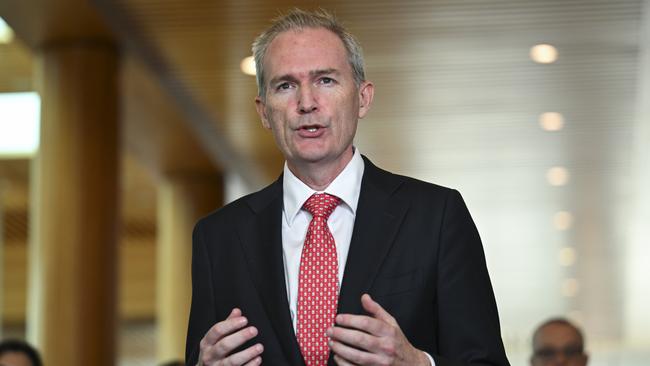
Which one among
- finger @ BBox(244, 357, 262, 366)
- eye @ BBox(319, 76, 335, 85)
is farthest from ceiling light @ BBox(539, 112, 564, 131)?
finger @ BBox(244, 357, 262, 366)

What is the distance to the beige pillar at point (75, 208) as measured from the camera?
448 inches

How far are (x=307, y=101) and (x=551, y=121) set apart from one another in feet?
A: 42.1

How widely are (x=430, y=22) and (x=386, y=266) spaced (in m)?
8.67

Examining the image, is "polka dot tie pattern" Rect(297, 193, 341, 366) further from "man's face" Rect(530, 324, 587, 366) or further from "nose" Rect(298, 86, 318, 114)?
"man's face" Rect(530, 324, 587, 366)

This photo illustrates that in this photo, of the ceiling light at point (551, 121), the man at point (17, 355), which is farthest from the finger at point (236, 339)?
the ceiling light at point (551, 121)

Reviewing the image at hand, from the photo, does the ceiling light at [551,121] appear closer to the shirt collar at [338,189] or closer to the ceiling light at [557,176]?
the ceiling light at [557,176]

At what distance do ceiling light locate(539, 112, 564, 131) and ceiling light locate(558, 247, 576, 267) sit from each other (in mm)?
7780

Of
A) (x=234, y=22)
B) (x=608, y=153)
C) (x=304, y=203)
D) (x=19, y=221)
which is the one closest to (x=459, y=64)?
(x=234, y=22)

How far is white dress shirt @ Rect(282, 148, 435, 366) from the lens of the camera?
116 inches

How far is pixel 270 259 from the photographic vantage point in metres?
2.91

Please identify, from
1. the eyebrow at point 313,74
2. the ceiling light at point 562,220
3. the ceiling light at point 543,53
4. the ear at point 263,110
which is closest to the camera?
the eyebrow at point 313,74

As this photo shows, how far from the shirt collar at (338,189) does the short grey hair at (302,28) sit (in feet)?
0.66

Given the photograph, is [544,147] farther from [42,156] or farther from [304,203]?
[304,203]

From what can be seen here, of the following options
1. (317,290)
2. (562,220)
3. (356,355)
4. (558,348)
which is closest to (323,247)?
(317,290)
